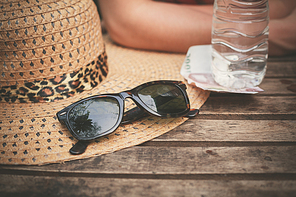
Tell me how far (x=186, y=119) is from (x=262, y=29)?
391 mm

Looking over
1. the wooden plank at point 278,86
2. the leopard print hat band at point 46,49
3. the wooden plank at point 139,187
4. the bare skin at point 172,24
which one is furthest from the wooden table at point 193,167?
the bare skin at point 172,24

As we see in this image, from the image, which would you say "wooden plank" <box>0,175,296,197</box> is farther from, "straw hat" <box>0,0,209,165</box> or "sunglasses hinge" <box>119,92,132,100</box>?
"sunglasses hinge" <box>119,92,132,100</box>

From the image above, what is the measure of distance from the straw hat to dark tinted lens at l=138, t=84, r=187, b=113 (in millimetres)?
44

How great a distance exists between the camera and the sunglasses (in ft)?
1.49

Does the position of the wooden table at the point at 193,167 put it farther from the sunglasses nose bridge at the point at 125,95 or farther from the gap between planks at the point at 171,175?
the sunglasses nose bridge at the point at 125,95

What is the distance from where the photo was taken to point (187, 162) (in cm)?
42

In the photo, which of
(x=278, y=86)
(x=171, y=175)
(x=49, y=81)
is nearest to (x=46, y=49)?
(x=49, y=81)

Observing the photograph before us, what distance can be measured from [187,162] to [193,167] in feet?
0.05

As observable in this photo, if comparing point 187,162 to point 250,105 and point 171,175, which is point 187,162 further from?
point 250,105

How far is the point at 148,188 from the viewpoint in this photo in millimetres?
375

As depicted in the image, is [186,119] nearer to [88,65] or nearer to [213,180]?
[213,180]

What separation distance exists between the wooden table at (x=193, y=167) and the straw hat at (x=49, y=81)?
27 mm

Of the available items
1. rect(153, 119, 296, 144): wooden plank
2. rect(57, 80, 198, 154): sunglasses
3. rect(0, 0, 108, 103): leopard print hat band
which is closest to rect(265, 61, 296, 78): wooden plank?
rect(153, 119, 296, 144): wooden plank

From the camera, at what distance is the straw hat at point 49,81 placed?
17.7 inches
